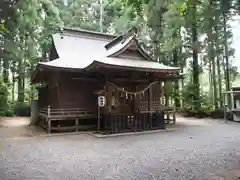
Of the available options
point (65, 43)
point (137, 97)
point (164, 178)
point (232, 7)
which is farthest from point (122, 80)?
point (232, 7)

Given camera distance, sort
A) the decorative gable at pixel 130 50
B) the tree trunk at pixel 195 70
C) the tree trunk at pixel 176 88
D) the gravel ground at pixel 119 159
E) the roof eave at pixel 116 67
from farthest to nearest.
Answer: the tree trunk at pixel 176 88
the tree trunk at pixel 195 70
the decorative gable at pixel 130 50
the roof eave at pixel 116 67
the gravel ground at pixel 119 159

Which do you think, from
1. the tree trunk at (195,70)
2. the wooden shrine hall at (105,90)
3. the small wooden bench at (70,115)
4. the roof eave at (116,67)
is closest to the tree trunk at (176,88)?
the tree trunk at (195,70)

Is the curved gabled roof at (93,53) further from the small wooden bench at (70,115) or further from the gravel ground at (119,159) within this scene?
the gravel ground at (119,159)

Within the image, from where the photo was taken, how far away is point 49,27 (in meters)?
14.9

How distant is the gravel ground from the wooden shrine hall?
2.04 m

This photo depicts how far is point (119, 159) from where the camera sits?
4758mm

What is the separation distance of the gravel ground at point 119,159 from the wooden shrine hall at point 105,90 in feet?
6.71

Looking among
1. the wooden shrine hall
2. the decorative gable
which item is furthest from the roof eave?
the decorative gable

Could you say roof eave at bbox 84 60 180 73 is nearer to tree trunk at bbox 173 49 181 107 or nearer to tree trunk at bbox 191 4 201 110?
tree trunk at bbox 191 4 201 110

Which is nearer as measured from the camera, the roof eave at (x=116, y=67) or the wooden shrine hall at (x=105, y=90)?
the roof eave at (x=116, y=67)

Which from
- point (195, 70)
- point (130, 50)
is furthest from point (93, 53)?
point (195, 70)

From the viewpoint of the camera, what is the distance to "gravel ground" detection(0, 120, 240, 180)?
3.71 meters

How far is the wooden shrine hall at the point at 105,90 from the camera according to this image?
338 inches

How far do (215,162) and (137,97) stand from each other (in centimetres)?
Answer: 574
